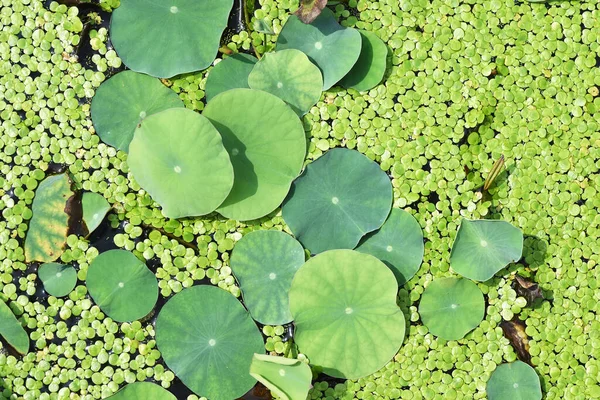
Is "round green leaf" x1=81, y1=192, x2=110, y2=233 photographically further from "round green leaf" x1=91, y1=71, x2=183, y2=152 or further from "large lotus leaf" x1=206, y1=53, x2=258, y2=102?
"large lotus leaf" x1=206, y1=53, x2=258, y2=102

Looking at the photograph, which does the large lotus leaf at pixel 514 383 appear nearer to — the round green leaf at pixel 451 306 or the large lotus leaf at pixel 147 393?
the round green leaf at pixel 451 306

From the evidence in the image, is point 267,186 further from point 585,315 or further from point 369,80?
point 585,315

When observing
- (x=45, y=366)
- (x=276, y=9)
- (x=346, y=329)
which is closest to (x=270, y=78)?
(x=276, y=9)

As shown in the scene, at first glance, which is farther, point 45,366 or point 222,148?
point 45,366

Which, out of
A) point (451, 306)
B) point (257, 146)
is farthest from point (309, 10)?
point (451, 306)

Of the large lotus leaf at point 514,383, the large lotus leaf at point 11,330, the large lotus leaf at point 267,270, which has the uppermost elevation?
the large lotus leaf at point 267,270

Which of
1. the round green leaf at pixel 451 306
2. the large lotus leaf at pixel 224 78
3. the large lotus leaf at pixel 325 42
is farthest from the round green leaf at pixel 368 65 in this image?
the round green leaf at pixel 451 306
